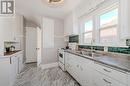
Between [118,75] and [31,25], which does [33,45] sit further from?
[118,75]

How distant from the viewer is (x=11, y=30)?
3660 mm

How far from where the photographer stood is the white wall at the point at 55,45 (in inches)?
202

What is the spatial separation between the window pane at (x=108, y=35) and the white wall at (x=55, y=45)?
293 cm

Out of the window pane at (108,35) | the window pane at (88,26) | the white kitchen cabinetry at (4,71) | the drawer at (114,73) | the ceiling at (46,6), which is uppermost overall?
the ceiling at (46,6)

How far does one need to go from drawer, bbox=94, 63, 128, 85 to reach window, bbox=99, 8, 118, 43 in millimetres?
957

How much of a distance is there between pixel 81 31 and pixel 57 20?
1.81 meters

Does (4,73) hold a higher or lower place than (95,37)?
lower

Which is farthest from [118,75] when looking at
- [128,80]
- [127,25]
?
[127,25]

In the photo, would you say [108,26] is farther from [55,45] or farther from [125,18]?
[55,45]

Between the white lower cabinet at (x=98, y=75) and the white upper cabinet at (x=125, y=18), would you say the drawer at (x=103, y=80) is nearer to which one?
the white lower cabinet at (x=98, y=75)

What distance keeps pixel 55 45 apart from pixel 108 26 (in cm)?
328

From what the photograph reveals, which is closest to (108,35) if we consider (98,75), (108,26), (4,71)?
(108,26)

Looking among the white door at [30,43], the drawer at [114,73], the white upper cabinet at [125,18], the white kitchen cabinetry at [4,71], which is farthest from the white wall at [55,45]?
the white upper cabinet at [125,18]

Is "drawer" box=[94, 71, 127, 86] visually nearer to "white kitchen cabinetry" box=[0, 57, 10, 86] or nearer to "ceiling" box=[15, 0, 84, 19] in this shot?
"white kitchen cabinetry" box=[0, 57, 10, 86]
